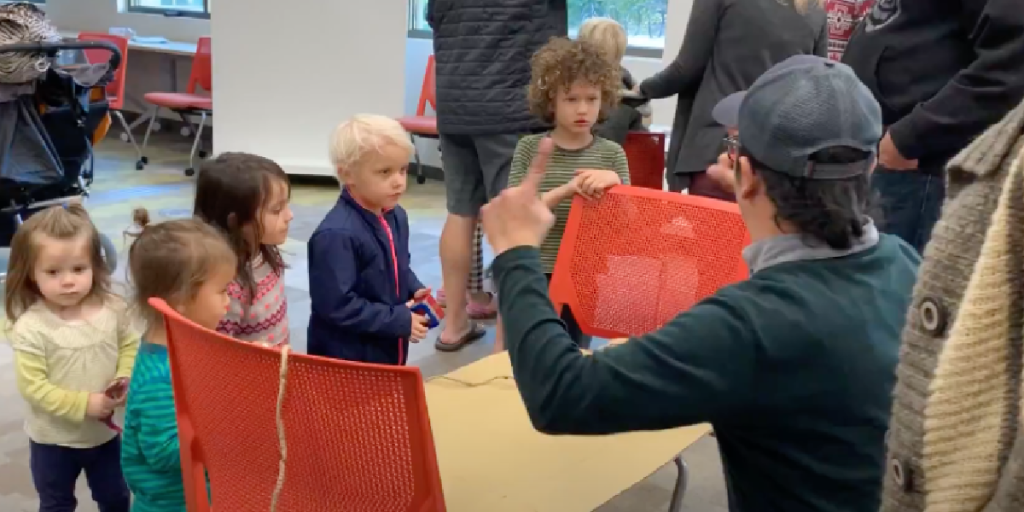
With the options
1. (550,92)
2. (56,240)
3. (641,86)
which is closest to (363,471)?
(56,240)

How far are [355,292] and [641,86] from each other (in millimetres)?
1507

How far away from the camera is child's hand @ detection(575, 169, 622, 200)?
2502mm

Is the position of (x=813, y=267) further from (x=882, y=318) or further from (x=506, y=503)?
(x=506, y=503)

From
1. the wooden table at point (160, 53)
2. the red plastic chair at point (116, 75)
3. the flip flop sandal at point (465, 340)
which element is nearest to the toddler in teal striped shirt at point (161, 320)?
the flip flop sandal at point (465, 340)

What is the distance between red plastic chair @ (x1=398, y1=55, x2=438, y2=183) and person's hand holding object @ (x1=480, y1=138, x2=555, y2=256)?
189 inches

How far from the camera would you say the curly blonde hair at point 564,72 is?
2873 millimetres

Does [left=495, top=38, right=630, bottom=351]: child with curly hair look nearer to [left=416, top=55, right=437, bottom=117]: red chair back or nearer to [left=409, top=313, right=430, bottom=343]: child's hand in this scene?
[left=409, top=313, right=430, bottom=343]: child's hand

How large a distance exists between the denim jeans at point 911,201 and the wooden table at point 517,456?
76 cm

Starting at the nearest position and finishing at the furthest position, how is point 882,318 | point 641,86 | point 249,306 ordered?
point 882,318, point 249,306, point 641,86

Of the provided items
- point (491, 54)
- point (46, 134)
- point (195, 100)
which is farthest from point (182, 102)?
point (491, 54)

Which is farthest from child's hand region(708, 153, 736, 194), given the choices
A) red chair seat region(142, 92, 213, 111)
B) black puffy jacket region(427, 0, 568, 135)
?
red chair seat region(142, 92, 213, 111)

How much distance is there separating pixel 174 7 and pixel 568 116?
688cm

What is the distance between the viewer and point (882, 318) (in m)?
1.24

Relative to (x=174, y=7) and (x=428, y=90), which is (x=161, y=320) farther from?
(x=174, y=7)
